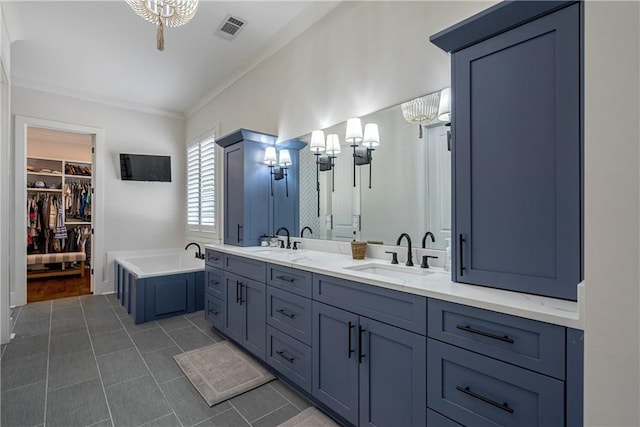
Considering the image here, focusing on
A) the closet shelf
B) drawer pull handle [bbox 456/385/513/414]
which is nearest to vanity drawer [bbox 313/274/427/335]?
A: drawer pull handle [bbox 456/385/513/414]

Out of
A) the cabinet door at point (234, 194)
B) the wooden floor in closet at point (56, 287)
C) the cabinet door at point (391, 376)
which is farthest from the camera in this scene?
the wooden floor in closet at point (56, 287)

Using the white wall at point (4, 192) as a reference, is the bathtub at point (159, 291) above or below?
below

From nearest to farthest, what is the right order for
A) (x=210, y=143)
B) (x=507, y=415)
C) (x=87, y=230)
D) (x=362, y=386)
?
1. (x=507, y=415)
2. (x=362, y=386)
3. (x=210, y=143)
4. (x=87, y=230)

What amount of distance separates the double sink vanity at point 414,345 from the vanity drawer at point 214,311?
769mm

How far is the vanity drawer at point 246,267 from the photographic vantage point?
240 centimetres

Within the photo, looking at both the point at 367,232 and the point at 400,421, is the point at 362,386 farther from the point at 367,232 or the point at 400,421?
the point at 367,232

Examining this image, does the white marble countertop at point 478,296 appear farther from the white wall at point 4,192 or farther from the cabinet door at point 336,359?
the white wall at point 4,192

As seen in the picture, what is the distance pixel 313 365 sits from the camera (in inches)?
74.5

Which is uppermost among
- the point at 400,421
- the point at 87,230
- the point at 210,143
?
the point at 210,143

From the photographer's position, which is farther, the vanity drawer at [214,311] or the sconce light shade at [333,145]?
the vanity drawer at [214,311]

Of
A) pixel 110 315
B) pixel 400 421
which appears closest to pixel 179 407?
pixel 400 421

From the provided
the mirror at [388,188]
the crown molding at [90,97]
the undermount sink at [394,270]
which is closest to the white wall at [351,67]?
the mirror at [388,188]

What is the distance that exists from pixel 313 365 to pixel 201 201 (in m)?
3.78

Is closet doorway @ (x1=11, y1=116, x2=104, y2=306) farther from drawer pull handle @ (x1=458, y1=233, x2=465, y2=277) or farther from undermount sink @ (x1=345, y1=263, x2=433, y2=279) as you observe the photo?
drawer pull handle @ (x1=458, y1=233, x2=465, y2=277)
